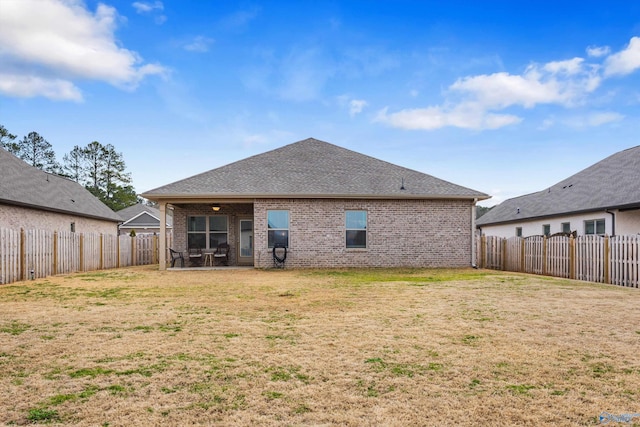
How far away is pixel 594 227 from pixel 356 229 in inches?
412

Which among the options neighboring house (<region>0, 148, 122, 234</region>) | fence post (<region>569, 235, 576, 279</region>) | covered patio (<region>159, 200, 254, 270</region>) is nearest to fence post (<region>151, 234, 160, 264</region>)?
neighboring house (<region>0, 148, 122, 234</region>)

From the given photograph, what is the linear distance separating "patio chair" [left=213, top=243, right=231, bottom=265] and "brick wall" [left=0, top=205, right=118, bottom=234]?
763 cm

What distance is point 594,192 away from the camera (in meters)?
18.5

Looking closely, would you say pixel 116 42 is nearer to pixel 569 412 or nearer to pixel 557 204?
pixel 569 412

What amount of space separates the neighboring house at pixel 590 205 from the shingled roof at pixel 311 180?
499 cm

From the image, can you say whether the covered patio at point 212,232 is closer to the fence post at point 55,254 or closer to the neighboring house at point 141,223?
the fence post at point 55,254

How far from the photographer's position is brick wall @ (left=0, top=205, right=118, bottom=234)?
15.7 meters

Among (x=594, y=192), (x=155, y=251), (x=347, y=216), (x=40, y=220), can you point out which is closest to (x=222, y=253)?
(x=347, y=216)

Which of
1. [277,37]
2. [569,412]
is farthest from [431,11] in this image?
[569,412]

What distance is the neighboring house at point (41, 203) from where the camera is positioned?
16.0 meters

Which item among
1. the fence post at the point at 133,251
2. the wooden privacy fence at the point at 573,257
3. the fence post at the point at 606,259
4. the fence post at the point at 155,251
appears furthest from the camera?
the fence post at the point at 155,251

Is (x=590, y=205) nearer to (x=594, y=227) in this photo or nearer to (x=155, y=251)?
(x=594, y=227)

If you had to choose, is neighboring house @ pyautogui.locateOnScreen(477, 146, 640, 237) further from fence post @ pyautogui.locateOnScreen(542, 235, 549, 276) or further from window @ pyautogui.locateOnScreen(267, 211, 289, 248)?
window @ pyautogui.locateOnScreen(267, 211, 289, 248)

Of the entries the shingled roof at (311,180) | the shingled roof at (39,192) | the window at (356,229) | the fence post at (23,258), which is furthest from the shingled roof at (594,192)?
the shingled roof at (39,192)
